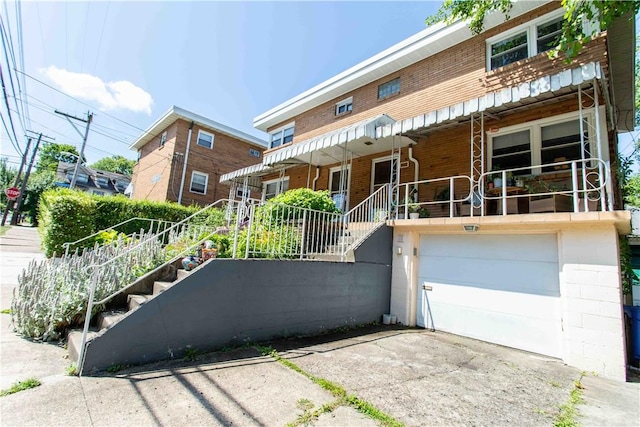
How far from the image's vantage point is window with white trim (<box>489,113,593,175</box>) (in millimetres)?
7484

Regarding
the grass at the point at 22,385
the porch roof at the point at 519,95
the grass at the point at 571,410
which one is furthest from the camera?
the porch roof at the point at 519,95

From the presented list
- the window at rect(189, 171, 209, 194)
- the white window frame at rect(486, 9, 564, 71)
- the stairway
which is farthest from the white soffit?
the stairway

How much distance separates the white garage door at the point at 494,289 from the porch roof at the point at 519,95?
307cm

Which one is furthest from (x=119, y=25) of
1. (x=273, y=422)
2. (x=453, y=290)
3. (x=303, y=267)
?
(x=453, y=290)

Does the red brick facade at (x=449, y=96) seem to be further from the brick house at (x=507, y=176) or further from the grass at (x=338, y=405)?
the grass at (x=338, y=405)

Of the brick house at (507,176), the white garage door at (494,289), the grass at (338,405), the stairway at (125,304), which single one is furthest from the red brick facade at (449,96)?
the stairway at (125,304)

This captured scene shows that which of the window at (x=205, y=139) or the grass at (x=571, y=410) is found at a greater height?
the window at (x=205, y=139)

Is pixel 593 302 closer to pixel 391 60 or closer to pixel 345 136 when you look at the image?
pixel 345 136

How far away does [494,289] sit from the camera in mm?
6836

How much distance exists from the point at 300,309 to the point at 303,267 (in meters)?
0.85

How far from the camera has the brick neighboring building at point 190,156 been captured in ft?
63.4

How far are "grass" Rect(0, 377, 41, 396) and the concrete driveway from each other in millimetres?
93

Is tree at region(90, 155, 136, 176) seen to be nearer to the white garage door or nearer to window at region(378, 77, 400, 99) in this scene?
window at region(378, 77, 400, 99)

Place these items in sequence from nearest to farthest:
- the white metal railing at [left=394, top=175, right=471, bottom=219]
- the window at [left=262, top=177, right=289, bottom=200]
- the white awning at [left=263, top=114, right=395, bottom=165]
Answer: the white metal railing at [left=394, top=175, right=471, bottom=219] < the white awning at [left=263, top=114, right=395, bottom=165] < the window at [left=262, top=177, right=289, bottom=200]
